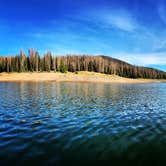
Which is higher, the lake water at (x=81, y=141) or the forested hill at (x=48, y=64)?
the forested hill at (x=48, y=64)

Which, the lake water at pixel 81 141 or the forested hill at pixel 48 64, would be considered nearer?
the lake water at pixel 81 141

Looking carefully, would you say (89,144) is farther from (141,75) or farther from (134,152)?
(141,75)

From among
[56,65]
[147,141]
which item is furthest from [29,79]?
[147,141]

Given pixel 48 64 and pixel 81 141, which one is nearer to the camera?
pixel 81 141

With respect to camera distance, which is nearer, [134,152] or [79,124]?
[134,152]

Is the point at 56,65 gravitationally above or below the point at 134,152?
above

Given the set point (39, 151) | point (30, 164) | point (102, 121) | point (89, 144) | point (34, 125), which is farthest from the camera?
point (102, 121)

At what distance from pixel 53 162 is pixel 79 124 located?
22.2 ft

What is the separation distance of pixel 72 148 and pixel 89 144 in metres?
1.21

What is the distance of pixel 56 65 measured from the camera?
143m

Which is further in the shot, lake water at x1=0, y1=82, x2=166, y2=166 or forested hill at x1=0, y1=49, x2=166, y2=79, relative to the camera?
forested hill at x1=0, y1=49, x2=166, y2=79

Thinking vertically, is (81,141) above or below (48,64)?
below

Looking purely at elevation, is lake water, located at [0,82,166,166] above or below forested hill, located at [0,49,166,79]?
below

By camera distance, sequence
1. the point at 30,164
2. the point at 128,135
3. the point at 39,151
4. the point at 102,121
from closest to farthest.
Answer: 1. the point at 30,164
2. the point at 39,151
3. the point at 128,135
4. the point at 102,121
